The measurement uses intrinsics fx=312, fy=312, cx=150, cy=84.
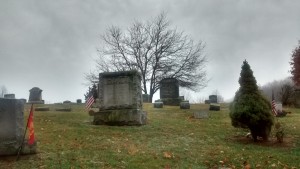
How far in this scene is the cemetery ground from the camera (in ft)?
23.5

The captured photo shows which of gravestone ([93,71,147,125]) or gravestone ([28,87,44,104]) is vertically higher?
gravestone ([28,87,44,104])

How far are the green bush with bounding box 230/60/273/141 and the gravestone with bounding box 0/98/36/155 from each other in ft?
23.0

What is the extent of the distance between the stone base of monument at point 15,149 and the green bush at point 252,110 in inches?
273

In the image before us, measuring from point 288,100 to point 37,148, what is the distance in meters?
26.8

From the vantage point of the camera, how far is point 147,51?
35.8 meters

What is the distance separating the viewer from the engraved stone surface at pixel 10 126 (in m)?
7.10

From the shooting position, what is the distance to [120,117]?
1304 cm

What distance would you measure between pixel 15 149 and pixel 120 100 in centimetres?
649

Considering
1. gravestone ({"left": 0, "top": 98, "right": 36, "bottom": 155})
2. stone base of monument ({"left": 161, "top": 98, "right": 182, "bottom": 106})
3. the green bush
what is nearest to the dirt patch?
the green bush

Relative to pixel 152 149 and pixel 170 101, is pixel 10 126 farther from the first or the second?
pixel 170 101

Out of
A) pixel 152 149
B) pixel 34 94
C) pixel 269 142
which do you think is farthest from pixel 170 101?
pixel 152 149

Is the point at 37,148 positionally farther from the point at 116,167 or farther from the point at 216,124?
the point at 216,124

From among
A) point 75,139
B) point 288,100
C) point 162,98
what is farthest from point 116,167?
point 288,100

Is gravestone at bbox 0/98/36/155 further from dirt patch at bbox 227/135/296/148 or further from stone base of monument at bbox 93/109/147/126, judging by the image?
dirt patch at bbox 227/135/296/148
